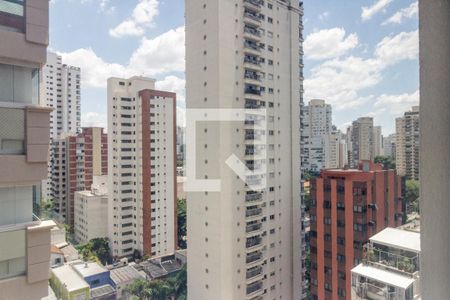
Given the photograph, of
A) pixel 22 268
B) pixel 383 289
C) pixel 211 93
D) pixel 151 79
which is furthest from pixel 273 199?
pixel 151 79

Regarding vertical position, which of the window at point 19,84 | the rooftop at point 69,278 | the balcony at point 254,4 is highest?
the balcony at point 254,4

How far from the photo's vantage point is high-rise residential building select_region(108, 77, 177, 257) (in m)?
11.3

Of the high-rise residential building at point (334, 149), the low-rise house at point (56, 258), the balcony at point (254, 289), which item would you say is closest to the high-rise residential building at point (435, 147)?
the balcony at point (254, 289)

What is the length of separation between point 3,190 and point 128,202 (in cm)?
1101

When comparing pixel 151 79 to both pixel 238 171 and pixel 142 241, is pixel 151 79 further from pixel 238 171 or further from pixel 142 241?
pixel 238 171

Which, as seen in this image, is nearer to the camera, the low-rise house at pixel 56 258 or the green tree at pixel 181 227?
the low-rise house at pixel 56 258

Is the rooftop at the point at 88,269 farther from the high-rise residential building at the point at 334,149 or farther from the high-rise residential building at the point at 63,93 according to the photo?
the high-rise residential building at the point at 334,149

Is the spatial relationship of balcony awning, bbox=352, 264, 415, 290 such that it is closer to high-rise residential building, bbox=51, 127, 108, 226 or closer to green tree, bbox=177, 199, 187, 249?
green tree, bbox=177, 199, 187, 249

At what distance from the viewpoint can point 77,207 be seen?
12.6m

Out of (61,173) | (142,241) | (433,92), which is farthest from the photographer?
(61,173)

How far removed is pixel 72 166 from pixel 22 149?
46.7ft

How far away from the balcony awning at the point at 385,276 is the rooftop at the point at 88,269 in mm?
6844

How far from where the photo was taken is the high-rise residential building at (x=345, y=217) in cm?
543

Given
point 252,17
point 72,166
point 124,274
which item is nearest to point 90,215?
point 72,166
